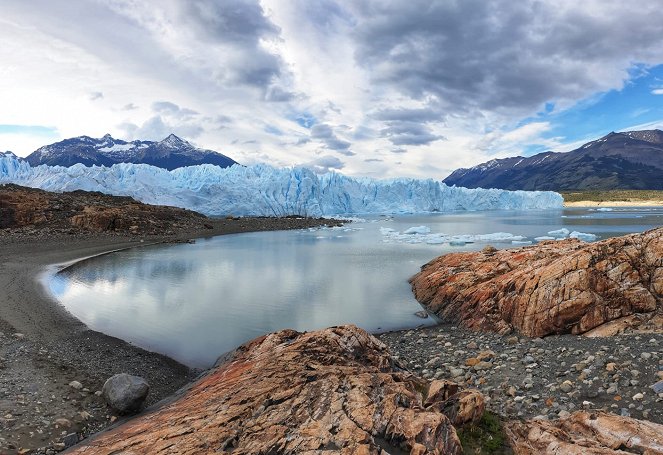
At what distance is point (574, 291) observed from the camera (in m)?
9.02

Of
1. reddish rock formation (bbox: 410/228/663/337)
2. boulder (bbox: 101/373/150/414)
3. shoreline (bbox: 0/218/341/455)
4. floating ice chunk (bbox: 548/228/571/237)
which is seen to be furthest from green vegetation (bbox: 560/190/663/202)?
boulder (bbox: 101/373/150/414)

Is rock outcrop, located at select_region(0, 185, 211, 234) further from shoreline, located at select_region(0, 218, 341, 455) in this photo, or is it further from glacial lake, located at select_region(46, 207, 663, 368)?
shoreline, located at select_region(0, 218, 341, 455)

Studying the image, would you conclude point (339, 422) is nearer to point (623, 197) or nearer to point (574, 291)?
point (574, 291)

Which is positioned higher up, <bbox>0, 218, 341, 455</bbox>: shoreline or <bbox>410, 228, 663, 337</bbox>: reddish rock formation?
<bbox>410, 228, 663, 337</bbox>: reddish rock formation

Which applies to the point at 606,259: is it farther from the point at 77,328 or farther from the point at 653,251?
the point at 77,328

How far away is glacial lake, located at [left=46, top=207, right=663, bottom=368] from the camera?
1193cm

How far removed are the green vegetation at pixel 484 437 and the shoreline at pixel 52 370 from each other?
5246 millimetres

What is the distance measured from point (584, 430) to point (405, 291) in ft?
41.0

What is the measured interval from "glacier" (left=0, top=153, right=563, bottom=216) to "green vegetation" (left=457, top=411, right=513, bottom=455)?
224ft

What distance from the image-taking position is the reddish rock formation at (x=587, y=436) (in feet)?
12.8

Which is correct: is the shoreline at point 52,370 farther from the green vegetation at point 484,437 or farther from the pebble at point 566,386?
the pebble at point 566,386

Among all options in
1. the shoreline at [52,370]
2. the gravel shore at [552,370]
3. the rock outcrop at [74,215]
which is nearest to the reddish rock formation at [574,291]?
the gravel shore at [552,370]

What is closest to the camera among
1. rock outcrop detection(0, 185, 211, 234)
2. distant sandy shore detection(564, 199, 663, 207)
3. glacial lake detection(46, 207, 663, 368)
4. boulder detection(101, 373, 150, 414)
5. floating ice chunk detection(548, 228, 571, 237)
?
boulder detection(101, 373, 150, 414)

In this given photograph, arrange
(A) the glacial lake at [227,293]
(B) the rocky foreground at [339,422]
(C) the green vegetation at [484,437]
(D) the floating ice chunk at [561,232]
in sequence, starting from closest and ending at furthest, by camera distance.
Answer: (B) the rocky foreground at [339,422] < (C) the green vegetation at [484,437] < (A) the glacial lake at [227,293] < (D) the floating ice chunk at [561,232]
